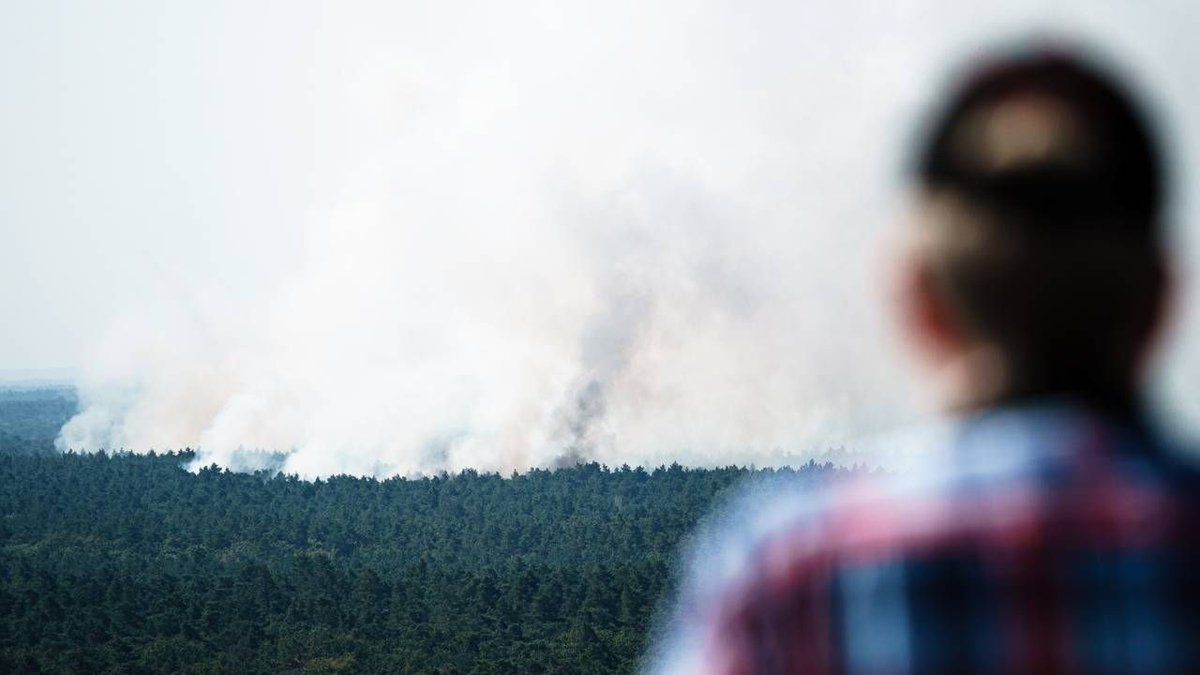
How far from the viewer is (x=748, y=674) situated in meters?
1.89

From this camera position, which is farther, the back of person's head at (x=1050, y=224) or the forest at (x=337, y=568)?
the forest at (x=337, y=568)

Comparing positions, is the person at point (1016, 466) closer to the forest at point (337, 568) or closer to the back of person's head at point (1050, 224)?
the back of person's head at point (1050, 224)

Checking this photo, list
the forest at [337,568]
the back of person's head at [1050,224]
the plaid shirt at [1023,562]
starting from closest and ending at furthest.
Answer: the plaid shirt at [1023,562] → the back of person's head at [1050,224] → the forest at [337,568]

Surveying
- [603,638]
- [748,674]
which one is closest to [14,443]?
[603,638]

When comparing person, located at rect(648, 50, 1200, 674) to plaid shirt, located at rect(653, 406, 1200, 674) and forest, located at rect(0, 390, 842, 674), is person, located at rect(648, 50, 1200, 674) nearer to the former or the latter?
plaid shirt, located at rect(653, 406, 1200, 674)

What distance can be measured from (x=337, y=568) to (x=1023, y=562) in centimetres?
4542

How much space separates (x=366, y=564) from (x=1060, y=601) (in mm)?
46148

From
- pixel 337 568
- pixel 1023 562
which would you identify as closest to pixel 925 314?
pixel 1023 562

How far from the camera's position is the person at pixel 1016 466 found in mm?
1717

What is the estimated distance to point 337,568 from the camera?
4534cm

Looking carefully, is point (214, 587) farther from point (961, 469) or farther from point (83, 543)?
point (961, 469)

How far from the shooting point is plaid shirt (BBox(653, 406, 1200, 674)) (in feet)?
5.62

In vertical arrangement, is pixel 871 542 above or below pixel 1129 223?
below

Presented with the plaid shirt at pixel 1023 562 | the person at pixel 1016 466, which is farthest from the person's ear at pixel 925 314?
the plaid shirt at pixel 1023 562
